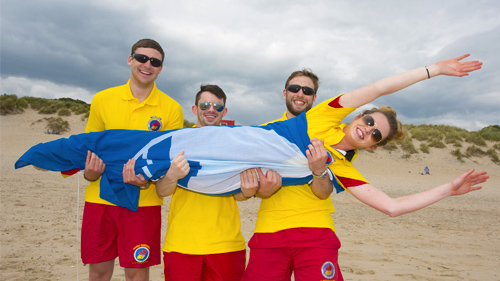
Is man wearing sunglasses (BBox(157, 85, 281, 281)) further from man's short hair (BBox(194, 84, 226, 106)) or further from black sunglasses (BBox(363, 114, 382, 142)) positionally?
black sunglasses (BBox(363, 114, 382, 142))

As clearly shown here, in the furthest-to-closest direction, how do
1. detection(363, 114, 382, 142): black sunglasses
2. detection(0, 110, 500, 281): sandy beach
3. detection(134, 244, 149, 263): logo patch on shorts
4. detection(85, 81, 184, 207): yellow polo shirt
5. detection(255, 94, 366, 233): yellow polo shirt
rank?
1. detection(0, 110, 500, 281): sandy beach
2. detection(85, 81, 184, 207): yellow polo shirt
3. detection(134, 244, 149, 263): logo patch on shorts
4. detection(363, 114, 382, 142): black sunglasses
5. detection(255, 94, 366, 233): yellow polo shirt

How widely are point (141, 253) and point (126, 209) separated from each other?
17.3 inches

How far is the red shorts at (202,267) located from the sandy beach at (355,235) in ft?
5.25

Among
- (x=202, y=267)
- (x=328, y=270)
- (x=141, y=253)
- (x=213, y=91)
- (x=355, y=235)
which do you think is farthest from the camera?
(x=355, y=235)

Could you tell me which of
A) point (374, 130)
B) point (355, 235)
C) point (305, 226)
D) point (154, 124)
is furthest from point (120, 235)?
point (355, 235)

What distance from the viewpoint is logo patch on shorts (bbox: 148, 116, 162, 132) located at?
11.3 feet

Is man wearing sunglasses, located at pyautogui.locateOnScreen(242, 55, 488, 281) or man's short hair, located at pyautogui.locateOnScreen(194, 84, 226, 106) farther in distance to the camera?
man's short hair, located at pyautogui.locateOnScreen(194, 84, 226, 106)

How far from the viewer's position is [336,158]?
3.01m

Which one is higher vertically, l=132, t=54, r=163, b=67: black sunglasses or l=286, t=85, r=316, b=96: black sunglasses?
l=132, t=54, r=163, b=67: black sunglasses

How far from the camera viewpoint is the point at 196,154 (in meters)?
2.93

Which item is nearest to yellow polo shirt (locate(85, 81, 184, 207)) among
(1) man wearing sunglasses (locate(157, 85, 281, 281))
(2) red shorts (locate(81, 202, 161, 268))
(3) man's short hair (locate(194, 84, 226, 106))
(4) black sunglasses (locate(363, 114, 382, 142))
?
(2) red shorts (locate(81, 202, 161, 268))

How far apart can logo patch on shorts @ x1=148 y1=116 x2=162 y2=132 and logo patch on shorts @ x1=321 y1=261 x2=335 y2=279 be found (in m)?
2.02

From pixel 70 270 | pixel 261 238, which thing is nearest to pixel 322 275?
pixel 261 238

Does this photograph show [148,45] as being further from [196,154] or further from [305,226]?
[305,226]
